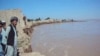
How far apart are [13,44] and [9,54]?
13 cm

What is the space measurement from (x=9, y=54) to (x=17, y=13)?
4.43 m

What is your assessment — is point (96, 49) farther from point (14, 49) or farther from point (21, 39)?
point (14, 49)

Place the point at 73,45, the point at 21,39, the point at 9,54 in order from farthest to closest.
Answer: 1. the point at 73,45
2. the point at 21,39
3. the point at 9,54

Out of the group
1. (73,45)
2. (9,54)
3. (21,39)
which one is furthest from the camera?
(73,45)

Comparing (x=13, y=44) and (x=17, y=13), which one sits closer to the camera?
(x=13, y=44)

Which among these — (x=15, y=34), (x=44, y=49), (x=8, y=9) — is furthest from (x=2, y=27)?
(x=8, y=9)

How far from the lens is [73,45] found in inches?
284

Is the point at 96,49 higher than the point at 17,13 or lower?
lower

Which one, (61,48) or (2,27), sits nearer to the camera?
(2,27)

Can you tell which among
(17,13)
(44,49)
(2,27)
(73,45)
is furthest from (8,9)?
(2,27)

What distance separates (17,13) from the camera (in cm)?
740

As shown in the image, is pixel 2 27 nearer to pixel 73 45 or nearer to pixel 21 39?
pixel 21 39

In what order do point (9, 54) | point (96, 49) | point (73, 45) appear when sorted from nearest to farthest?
point (9, 54), point (96, 49), point (73, 45)

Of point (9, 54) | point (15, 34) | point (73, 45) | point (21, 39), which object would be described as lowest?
point (73, 45)
